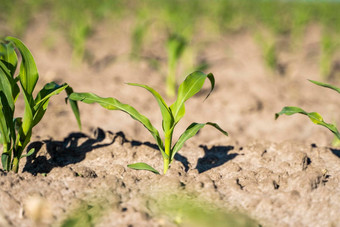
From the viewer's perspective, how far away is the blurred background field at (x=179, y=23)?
4.50m

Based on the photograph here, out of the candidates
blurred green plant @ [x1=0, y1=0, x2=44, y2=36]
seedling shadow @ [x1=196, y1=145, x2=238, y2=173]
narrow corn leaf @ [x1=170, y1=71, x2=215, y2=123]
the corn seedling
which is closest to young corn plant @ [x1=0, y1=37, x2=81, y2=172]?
narrow corn leaf @ [x1=170, y1=71, x2=215, y2=123]

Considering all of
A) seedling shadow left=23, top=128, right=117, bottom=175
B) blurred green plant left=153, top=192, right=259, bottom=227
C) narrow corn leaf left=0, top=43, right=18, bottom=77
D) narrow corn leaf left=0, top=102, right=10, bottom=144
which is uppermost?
narrow corn leaf left=0, top=43, right=18, bottom=77

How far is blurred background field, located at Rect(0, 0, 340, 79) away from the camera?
4500 mm

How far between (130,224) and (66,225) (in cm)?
25

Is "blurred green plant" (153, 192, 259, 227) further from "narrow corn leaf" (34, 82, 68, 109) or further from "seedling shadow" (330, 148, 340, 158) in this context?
"seedling shadow" (330, 148, 340, 158)

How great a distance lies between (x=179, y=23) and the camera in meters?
4.89

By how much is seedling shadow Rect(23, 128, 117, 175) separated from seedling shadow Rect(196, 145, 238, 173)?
0.51 meters

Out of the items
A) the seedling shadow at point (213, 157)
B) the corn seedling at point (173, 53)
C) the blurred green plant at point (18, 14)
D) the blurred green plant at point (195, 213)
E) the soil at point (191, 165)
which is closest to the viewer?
the blurred green plant at point (195, 213)

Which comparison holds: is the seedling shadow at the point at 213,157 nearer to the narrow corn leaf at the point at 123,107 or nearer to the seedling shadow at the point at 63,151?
the narrow corn leaf at the point at 123,107

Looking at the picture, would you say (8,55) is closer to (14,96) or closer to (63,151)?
(14,96)

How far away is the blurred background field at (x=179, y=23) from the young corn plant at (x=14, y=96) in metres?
2.16

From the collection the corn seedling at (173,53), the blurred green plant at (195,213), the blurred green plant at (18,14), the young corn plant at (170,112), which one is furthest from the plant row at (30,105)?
the blurred green plant at (18,14)

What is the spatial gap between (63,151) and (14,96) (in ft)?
1.44

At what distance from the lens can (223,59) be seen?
5109mm
